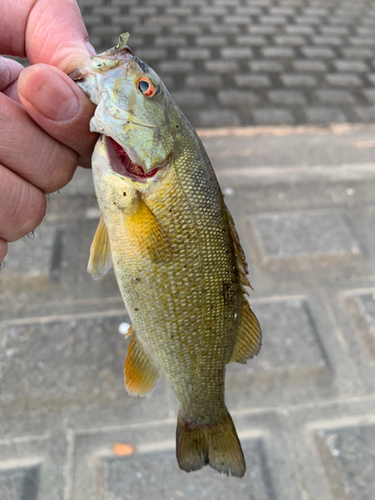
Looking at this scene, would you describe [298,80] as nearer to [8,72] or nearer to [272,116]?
[272,116]

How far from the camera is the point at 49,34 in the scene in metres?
1.10

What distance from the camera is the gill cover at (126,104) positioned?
988 millimetres

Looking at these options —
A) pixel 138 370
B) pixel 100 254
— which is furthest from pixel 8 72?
pixel 138 370

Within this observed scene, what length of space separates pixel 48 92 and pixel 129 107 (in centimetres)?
21

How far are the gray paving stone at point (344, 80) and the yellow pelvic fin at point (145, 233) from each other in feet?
11.2

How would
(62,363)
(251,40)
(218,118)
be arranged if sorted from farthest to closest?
(251,40)
(218,118)
(62,363)

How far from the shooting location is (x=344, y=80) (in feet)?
12.1

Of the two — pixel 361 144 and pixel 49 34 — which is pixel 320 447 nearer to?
pixel 49 34

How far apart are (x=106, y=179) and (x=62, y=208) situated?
5.77 feet

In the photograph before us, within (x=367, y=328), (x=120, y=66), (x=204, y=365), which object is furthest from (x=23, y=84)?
(x=367, y=328)

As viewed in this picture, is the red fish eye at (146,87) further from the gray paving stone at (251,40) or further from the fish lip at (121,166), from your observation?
the gray paving stone at (251,40)

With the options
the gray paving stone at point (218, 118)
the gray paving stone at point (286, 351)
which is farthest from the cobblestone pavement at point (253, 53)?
the gray paving stone at point (286, 351)

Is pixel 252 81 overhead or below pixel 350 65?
overhead

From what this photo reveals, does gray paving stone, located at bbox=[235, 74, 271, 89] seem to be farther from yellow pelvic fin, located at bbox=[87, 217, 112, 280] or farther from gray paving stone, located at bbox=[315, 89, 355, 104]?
yellow pelvic fin, located at bbox=[87, 217, 112, 280]
